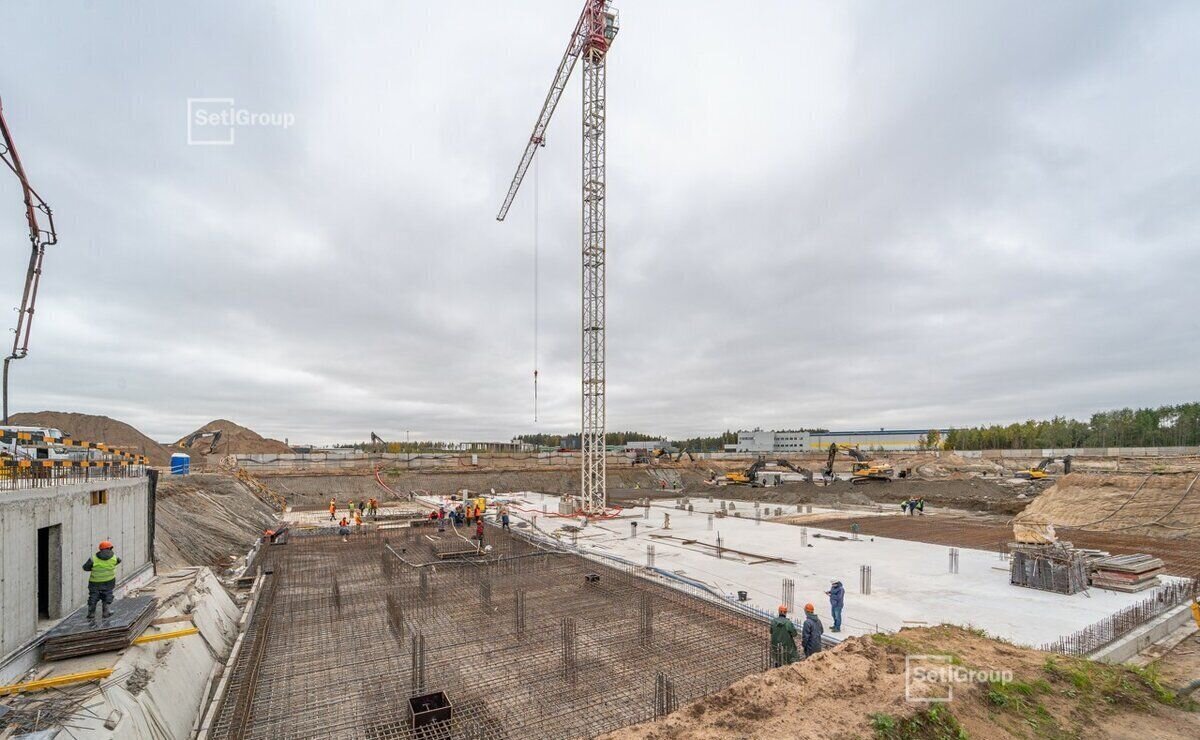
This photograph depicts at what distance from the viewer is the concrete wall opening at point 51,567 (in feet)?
27.7

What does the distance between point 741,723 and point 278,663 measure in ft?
27.5

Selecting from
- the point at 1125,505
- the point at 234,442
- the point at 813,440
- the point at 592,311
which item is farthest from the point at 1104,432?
the point at 234,442

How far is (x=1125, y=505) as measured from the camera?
2486cm

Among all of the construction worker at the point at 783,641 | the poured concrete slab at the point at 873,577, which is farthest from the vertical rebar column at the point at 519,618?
the poured concrete slab at the point at 873,577

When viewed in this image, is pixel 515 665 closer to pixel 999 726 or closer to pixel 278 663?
pixel 278 663

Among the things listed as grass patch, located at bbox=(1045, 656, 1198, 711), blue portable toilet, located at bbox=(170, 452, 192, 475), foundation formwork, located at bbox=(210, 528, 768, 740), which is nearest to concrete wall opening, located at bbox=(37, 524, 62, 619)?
foundation formwork, located at bbox=(210, 528, 768, 740)

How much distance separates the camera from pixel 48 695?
6129 millimetres

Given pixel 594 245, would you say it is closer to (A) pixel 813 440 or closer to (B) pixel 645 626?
(B) pixel 645 626

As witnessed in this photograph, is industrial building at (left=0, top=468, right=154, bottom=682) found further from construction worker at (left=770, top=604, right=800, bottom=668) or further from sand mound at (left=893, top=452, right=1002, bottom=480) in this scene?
sand mound at (left=893, top=452, right=1002, bottom=480)

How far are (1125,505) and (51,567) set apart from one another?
124 feet

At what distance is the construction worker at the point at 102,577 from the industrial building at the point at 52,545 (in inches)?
22.8

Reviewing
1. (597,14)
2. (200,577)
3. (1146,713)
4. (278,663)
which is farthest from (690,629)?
(597,14)

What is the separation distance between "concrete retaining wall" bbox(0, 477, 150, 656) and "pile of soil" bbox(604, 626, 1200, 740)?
8102 mm

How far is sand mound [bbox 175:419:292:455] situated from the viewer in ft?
174
